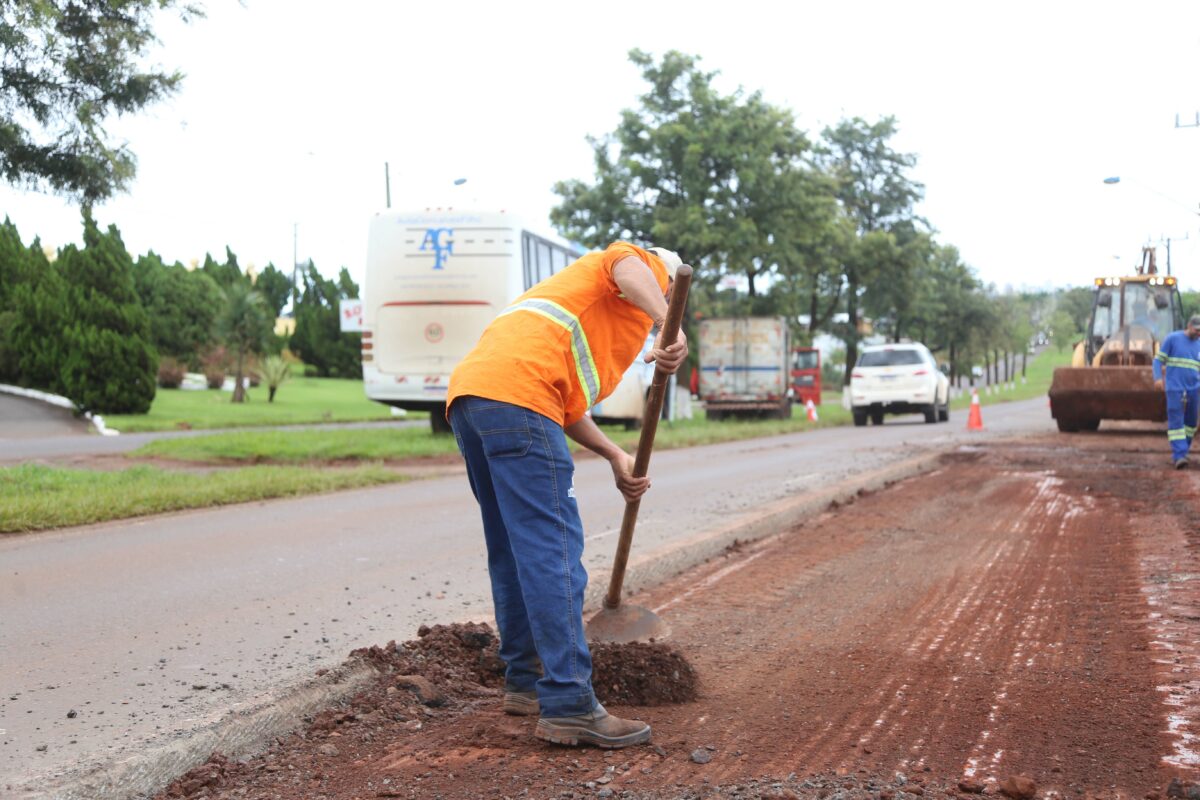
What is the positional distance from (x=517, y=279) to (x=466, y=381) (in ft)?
49.3

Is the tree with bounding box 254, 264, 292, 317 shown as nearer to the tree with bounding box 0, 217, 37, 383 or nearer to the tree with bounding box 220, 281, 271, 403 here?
the tree with bounding box 220, 281, 271, 403

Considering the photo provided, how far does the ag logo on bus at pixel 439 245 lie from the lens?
18.8 m

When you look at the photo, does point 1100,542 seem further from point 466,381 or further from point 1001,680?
point 466,381

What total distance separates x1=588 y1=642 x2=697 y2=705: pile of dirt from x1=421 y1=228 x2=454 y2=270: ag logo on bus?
47.8ft

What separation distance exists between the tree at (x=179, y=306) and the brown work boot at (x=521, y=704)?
1662 inches

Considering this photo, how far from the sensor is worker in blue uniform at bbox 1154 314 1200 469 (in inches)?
555

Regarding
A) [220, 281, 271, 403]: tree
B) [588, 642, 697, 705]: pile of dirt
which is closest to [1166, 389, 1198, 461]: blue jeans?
[588, 642, 697, 705]: pile of dirt

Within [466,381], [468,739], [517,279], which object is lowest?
[468,739]

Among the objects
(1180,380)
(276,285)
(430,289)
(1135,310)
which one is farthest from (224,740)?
(276,285)

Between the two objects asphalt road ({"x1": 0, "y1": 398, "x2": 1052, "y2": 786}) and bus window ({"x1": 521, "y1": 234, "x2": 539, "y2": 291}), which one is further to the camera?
bus window ({"x1": 521, "y1": 234, "x2": 539, "y2": 291})

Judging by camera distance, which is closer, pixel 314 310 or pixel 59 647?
pixel 59 647

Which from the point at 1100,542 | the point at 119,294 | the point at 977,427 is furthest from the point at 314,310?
the point at 1100,542

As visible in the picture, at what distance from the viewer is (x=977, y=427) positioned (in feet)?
83.6

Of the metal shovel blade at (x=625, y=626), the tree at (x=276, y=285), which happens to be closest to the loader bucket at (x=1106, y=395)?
the metal shovel blade at (x=625, y=626)
